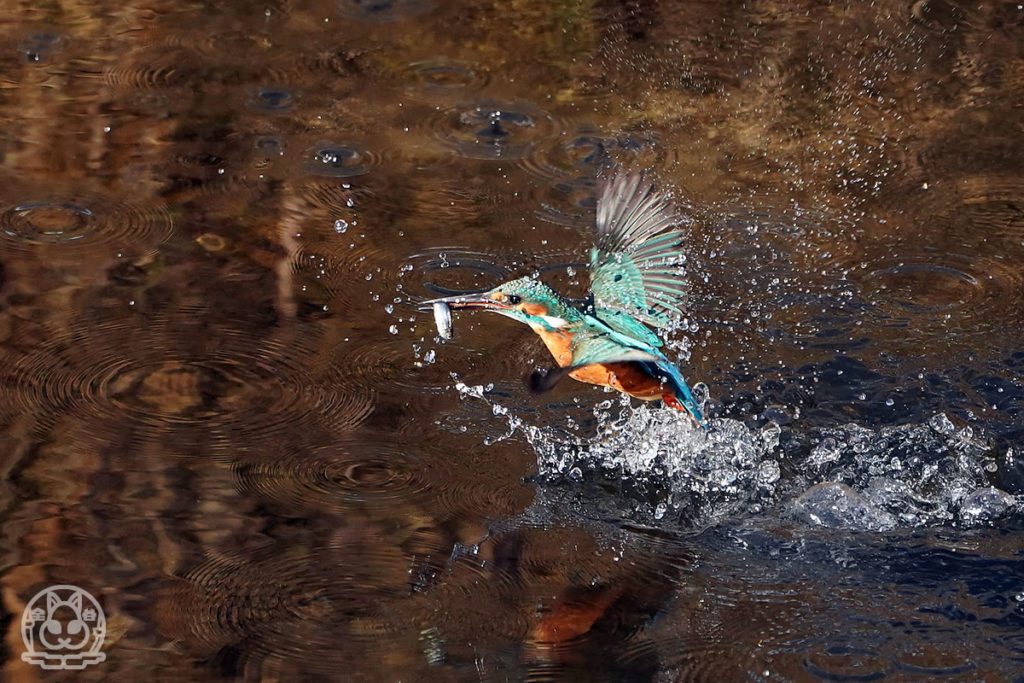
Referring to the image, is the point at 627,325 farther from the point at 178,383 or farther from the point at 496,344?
the point at 178,383

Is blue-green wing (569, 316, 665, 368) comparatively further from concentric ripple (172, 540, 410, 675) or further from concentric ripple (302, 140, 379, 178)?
concentric ripple (302, 140, 379, 178)

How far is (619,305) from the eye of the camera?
4090 millimetres

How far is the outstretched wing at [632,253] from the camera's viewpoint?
4.06 metres

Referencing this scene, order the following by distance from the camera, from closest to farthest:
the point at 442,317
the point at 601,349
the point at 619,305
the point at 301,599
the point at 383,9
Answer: the point at 301,599 < the point at 601,349 < the point at 442,317 < the point at 619,305 < the point at 383,9

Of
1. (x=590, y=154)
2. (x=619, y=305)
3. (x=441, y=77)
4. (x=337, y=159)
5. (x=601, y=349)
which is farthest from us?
(x=441, y=77)

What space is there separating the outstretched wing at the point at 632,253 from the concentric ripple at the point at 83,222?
1726mm

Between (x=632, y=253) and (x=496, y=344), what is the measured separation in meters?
0.62

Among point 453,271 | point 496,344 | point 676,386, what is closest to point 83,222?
point 453,271

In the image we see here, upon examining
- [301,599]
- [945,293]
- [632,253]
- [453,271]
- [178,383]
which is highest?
[945,293]

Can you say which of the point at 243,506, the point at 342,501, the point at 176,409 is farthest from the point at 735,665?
the point at 176,409

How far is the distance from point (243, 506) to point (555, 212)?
1.96 m

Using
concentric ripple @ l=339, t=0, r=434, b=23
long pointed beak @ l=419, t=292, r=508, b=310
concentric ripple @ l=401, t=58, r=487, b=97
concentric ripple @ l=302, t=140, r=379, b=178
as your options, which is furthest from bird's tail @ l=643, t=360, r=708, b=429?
concentric ripple @ l=339, t=0, r=434, b=23

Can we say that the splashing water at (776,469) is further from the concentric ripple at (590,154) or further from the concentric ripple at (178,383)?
the concentric ripple at (590,154)

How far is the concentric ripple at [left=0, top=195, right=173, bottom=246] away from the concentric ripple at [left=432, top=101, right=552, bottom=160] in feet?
4.23
